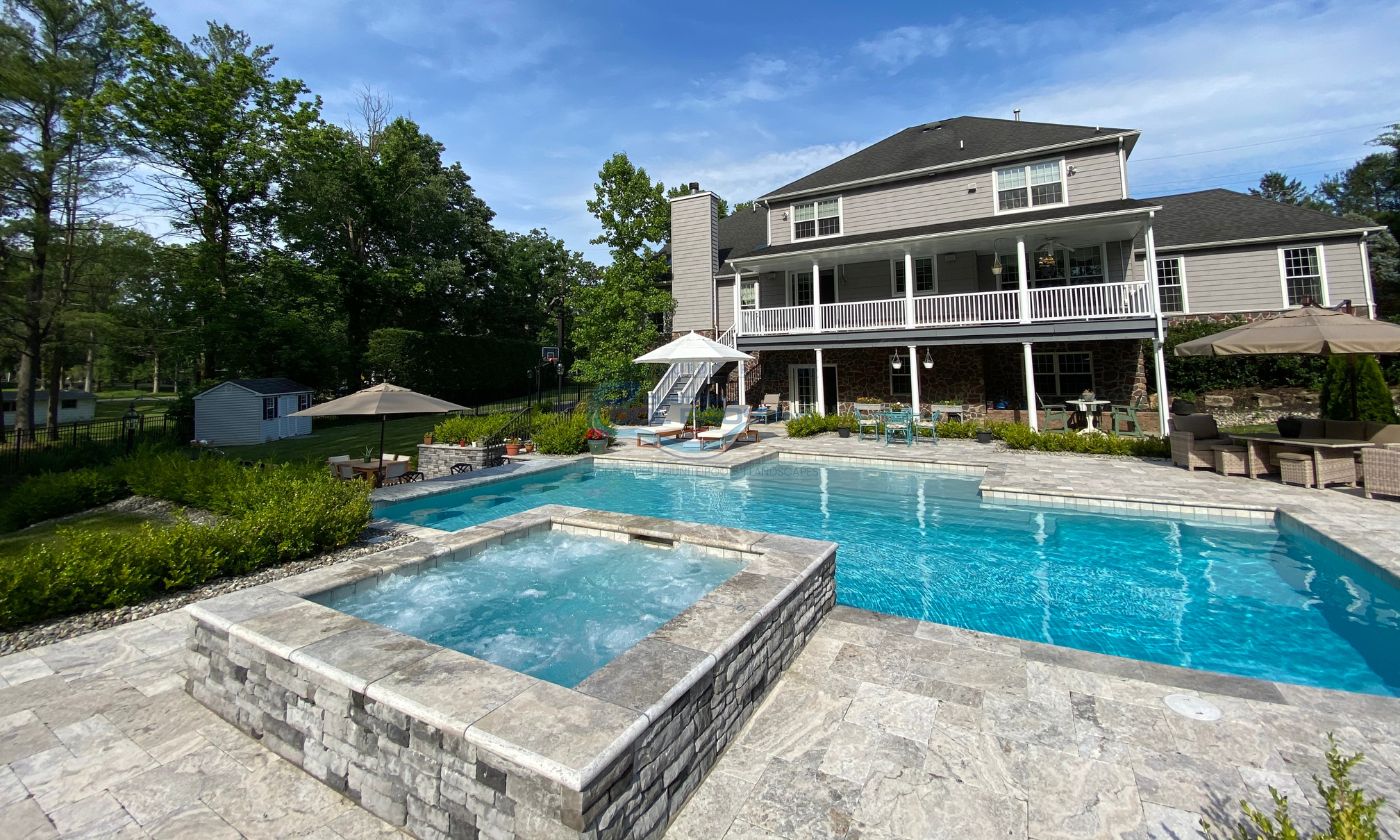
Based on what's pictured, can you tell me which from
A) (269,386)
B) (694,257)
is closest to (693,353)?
(694,257)

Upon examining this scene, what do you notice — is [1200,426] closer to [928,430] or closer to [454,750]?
[928,430]

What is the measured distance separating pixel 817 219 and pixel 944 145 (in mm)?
4596

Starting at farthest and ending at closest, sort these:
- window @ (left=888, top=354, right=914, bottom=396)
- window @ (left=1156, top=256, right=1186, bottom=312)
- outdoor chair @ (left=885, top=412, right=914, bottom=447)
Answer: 1. window @ (left=888, top=354, right=914, bottom=396)
2. window @ (left=1156, top=256, right=1186, bottom=312)
3. outdoor chair @ (left=885, top=412, right=914, bottom=447)

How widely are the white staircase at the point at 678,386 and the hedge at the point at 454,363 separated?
11448 millimetres

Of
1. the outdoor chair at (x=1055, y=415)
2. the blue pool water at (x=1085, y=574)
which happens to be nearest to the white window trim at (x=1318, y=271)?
the outdoor chair at (x=1055, y=415)

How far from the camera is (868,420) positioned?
49.2ft

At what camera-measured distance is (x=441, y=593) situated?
5.22m

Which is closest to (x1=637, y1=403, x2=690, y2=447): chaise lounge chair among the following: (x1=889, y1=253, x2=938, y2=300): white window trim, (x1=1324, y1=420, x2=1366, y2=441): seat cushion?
(x1=889, y1=253, x2=938, y2=300): white window trim

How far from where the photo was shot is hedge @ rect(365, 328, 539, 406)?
23094mm

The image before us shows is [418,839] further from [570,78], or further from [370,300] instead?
[370,300]

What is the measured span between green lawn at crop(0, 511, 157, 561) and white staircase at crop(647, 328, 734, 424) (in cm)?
1222

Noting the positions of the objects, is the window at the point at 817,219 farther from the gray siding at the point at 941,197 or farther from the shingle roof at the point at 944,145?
the shingle roof at the point at 944,145

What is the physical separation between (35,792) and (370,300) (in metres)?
30.2

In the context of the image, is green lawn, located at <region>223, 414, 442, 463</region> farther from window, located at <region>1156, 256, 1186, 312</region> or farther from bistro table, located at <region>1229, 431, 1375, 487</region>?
window, located at <region>1156, 256, 1186, 312</region>
